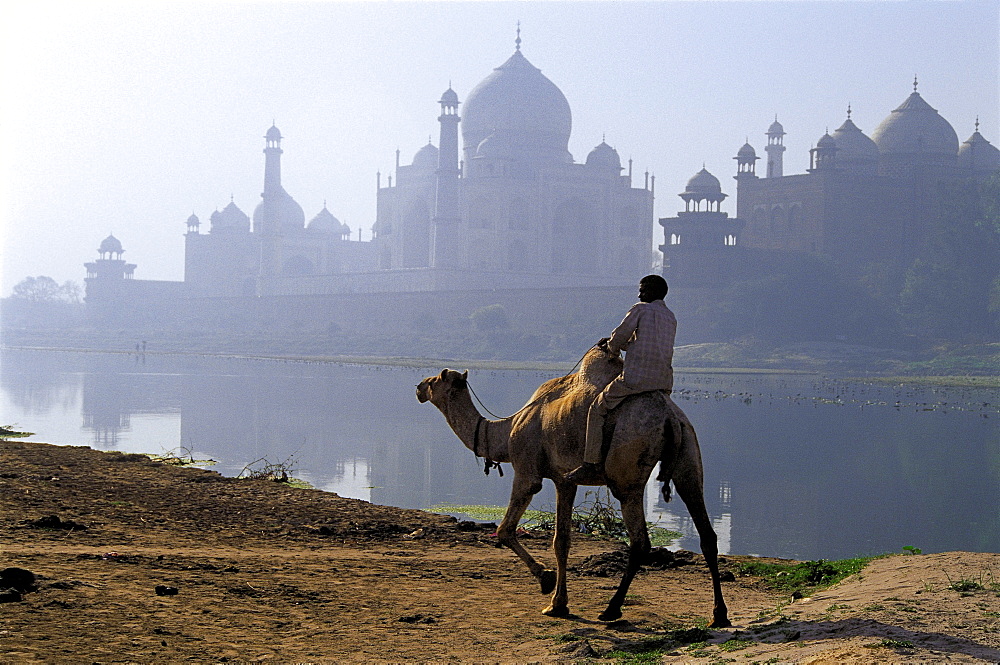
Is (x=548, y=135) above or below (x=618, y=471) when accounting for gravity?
above

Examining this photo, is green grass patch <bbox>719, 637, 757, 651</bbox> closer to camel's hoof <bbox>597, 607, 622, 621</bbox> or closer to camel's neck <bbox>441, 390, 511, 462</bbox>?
camel's hoof <bbox>597, 607, 622, 621</bbox>

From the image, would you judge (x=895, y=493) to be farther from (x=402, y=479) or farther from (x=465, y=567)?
(x=465, y=567)

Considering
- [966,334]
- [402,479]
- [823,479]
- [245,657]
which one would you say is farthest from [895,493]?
[966,334]

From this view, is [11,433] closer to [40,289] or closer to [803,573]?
[803,573]

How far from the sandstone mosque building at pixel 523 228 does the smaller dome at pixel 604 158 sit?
0.32 feet

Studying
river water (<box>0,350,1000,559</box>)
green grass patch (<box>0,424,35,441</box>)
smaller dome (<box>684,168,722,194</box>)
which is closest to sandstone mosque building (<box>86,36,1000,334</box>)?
smaller dome (<box>684,168,722,194</box>)

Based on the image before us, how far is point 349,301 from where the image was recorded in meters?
49.6

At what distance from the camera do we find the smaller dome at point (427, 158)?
55509 mm

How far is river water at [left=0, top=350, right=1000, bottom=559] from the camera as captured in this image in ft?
29.4

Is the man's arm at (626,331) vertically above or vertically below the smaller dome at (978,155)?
below

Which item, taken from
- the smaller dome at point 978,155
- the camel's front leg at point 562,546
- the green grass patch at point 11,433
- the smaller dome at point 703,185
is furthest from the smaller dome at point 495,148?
the camel's front leg at point 562,546

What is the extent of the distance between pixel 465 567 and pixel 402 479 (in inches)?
193

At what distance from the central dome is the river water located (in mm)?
26856

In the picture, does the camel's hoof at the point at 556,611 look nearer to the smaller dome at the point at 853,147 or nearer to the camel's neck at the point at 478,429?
the camel's neck at the point at 478,429
